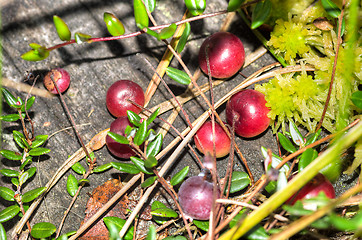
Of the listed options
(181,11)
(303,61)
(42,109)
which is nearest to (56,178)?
(42,109)

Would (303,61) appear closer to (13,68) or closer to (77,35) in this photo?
(77,35)

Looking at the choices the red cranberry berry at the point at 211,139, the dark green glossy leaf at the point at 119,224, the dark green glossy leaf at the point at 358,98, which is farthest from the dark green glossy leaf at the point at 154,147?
the dark green glossy leaf at the point at 358,98

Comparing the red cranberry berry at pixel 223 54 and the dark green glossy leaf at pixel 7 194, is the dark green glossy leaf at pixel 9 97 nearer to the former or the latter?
the dark green glossy leaf at pixel 7 194

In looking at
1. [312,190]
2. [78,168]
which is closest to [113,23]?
[78,168]

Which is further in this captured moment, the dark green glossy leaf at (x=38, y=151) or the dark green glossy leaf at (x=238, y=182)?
the dark green glossy leaf at (x=38, y=151)

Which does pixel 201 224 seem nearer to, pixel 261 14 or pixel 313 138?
pixel 313 138

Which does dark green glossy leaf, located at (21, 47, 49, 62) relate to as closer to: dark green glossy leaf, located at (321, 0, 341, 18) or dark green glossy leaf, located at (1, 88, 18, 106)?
dark green glossy leaf, located at (1, 88, 18, 106)

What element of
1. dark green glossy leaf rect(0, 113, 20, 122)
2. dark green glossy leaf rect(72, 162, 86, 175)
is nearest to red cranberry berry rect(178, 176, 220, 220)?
dark green glossy leaf rect(72, 162, 86, 175)

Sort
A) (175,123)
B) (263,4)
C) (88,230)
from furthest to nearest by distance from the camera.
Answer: (175,123) < (88,230) < (263,4)
